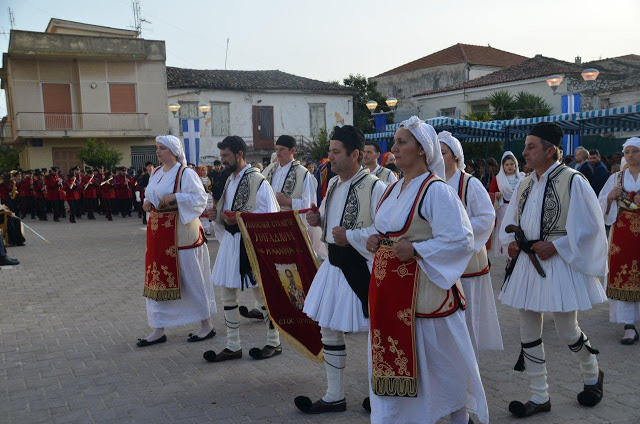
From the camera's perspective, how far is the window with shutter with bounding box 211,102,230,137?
38.2 meters

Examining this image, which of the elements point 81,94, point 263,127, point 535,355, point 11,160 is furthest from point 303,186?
point 11,160

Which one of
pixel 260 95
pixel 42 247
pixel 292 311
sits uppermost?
pixel 260 95

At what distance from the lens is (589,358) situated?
14.7 ft

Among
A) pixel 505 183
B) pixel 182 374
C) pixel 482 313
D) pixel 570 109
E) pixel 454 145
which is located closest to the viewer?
pixel 482 313

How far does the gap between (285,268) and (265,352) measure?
3.68 ft

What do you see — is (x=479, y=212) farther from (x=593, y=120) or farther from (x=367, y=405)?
(x=593, y=120)

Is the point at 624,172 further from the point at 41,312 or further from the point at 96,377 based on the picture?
the point at 41,312

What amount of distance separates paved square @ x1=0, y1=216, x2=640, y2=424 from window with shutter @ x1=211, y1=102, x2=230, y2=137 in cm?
3035

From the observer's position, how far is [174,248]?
251 inches

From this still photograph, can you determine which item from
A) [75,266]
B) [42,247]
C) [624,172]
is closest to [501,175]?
[624,172]

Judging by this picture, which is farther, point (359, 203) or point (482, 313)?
point (482, 313)

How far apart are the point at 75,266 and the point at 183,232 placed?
6812 mm

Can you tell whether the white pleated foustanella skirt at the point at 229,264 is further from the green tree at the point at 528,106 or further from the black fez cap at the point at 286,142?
the green tree at the point at 528,106

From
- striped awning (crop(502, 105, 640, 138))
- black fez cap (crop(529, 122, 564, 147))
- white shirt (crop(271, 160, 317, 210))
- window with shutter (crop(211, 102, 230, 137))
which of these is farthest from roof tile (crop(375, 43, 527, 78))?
black fez cap (crop(529, 122, 564, 147))
